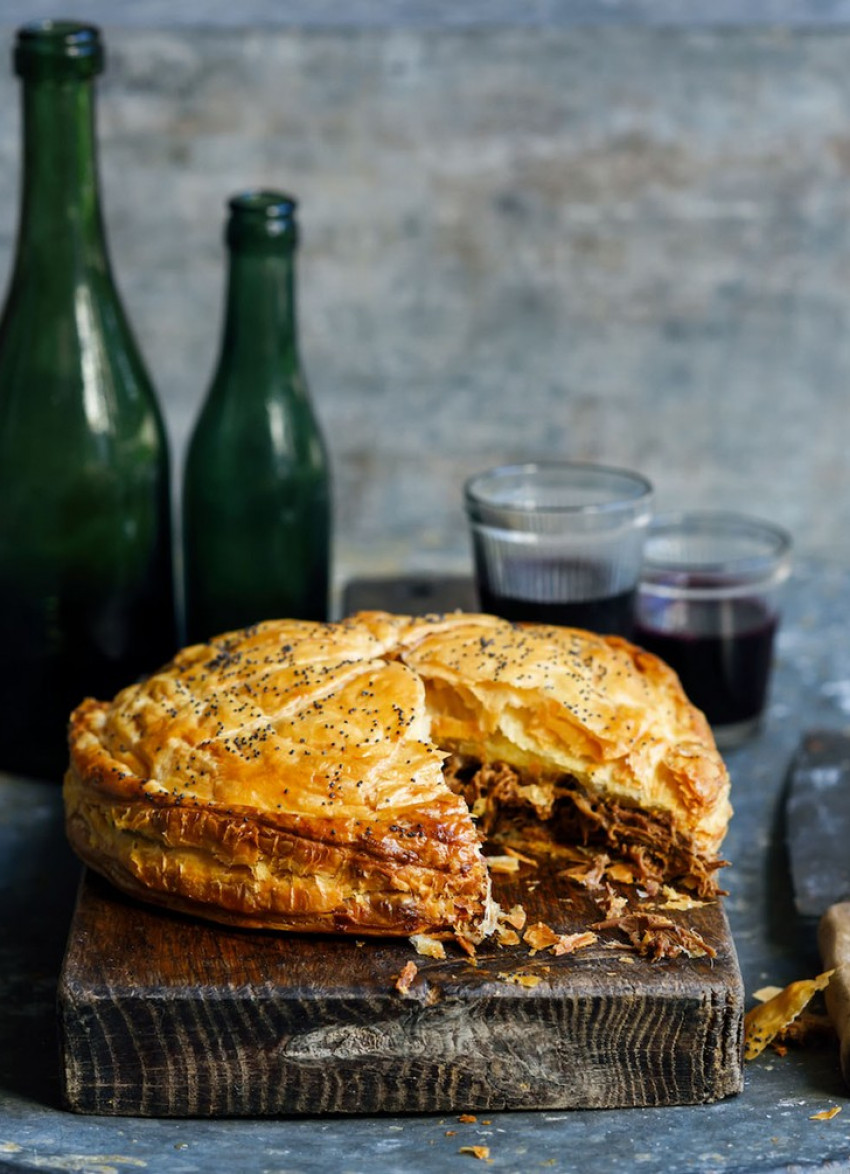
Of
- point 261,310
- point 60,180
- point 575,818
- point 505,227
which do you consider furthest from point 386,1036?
point 505,227

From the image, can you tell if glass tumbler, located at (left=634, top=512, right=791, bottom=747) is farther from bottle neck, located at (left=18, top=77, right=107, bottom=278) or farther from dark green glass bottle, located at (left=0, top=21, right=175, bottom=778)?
bottle neck, located at (left=18, top=77, right=107, bottom=278)

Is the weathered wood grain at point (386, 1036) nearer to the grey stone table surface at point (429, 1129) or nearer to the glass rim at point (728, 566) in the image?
the grey stone table surface at point (429, 1129)

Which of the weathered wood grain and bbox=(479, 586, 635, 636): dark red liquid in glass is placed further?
bbox=(479, 586, 635, 636): dark red liquid in glass

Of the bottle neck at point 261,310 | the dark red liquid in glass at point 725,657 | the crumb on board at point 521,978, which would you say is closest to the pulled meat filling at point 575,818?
the crumb on board at point 521,978

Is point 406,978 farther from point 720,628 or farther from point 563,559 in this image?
point 720,628

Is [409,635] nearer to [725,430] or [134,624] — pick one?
[134,624]

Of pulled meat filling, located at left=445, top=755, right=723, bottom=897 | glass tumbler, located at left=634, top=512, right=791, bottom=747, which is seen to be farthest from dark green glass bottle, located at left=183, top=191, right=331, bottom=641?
pulled meat filling, located at left=445, top=755, right=723, bottom=897
